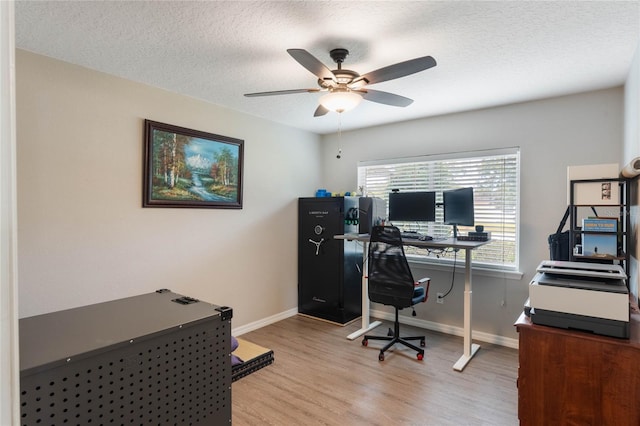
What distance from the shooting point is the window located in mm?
3471

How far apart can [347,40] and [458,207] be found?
206 cm

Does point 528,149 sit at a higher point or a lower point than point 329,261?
higher

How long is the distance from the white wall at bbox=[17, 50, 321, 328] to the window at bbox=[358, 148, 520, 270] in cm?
177

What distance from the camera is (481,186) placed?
3660 millimetres

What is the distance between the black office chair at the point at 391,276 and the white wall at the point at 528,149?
74cm

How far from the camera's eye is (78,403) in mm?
776

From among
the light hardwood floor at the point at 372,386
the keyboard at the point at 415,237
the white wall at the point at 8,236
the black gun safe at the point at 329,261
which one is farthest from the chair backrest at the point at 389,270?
the white wall at the point at 8,236

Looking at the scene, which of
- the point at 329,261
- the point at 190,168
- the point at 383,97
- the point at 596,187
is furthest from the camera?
the point at 329,261

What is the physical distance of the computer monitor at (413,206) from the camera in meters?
3.65

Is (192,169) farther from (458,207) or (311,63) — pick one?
(458,207)

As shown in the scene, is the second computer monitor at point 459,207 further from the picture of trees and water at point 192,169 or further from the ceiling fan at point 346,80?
the picture of trees and water at point 192,169

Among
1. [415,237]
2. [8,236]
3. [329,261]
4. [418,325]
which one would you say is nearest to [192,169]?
[329,261]

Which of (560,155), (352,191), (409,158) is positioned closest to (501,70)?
(560,155)

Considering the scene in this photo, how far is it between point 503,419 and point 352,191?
3010mm
